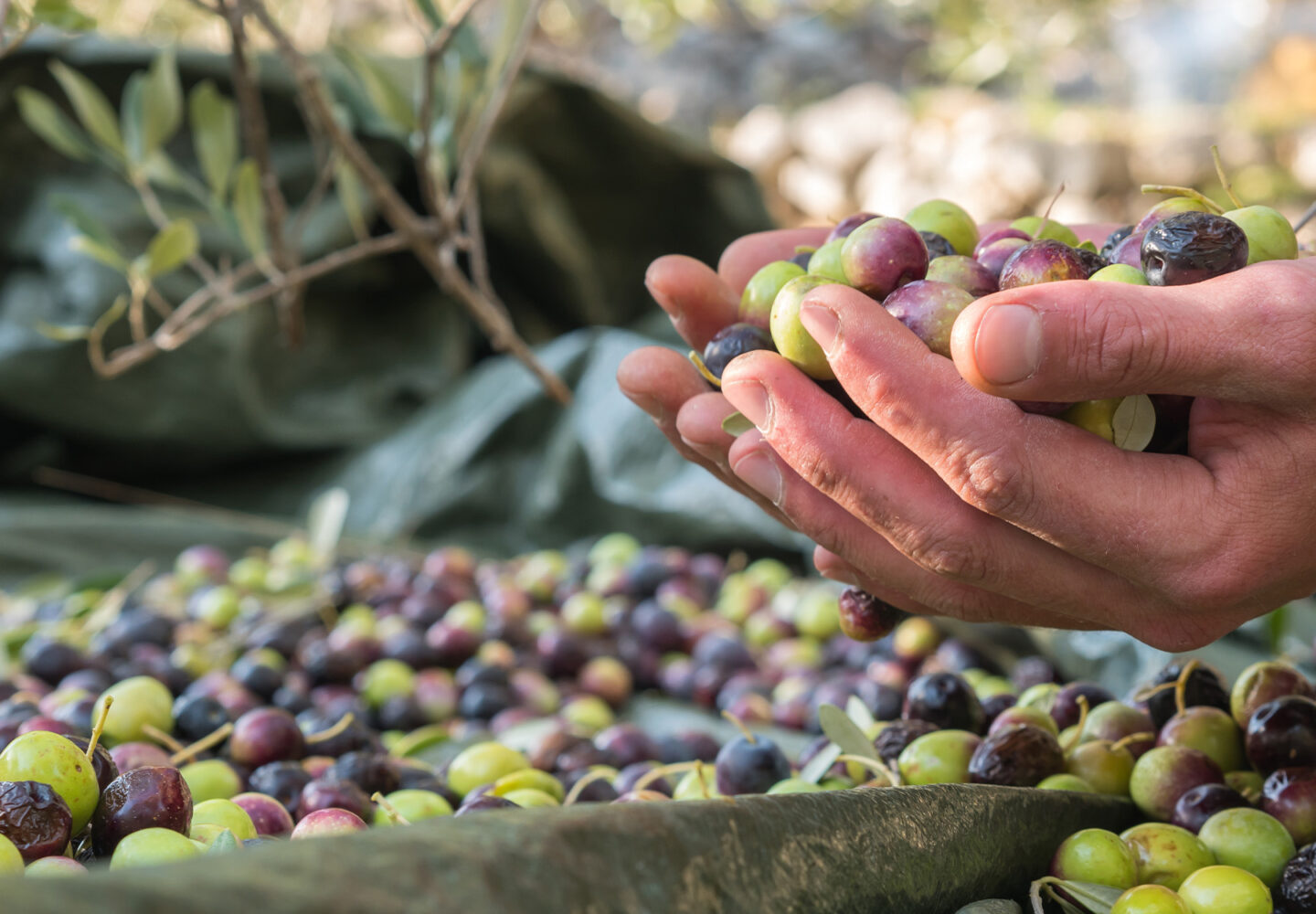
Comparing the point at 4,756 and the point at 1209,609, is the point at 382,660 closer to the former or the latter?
the point at 4,756

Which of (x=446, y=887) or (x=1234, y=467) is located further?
(x=1234, y=467)

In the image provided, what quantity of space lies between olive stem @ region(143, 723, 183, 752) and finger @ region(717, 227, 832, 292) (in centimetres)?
90

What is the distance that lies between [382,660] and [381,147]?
219 centimetres

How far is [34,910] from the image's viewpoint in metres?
0.49

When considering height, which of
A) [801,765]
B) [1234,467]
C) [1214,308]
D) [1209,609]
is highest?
[1214,308]

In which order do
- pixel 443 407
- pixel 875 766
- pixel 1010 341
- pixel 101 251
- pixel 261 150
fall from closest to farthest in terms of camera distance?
1. pixel 1010 341
2. pixel 875 766
3. pixel 101 251
4. pixel 261 150
5. pixel 443 407

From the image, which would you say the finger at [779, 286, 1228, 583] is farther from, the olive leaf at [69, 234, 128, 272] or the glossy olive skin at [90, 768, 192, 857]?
the olive leaf at [69, 234, 128, 272]

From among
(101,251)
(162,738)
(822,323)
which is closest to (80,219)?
(101,251)

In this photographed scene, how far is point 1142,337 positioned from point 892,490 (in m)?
0.26

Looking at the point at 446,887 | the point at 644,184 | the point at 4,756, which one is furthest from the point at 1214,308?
the point at 644,184

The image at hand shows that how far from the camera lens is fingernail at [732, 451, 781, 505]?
1.10 m

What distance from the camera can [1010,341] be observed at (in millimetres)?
821

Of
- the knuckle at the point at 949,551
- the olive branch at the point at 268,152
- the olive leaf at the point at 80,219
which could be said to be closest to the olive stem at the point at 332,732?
the olive branch at the point at 268,152

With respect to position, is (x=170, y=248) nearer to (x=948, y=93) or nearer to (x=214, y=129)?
(x=214, y=129)
